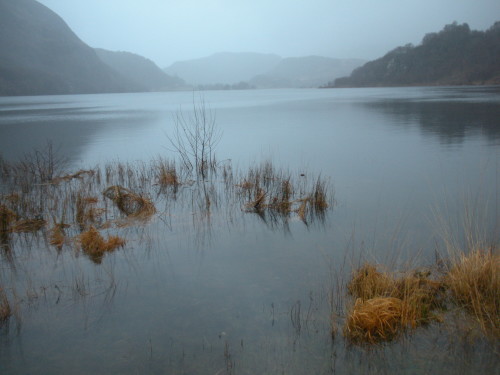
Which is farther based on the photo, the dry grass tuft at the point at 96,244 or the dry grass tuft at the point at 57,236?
the dry grass tuft at the point at 57,236

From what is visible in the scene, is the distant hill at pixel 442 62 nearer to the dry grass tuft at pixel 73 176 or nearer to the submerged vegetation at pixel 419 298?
the dry grass tuft at pixel 73 176

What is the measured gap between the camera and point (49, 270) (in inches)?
216

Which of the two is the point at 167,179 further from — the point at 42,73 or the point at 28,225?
the point at 42,73

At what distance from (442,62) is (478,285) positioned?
402ft

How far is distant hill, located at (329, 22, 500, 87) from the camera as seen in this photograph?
95913 millimetres

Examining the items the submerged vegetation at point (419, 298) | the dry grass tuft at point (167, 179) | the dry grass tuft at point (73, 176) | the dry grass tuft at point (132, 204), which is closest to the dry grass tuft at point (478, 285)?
the submerged vegetation at point (419, 298)

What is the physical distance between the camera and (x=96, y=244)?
610 centimetres

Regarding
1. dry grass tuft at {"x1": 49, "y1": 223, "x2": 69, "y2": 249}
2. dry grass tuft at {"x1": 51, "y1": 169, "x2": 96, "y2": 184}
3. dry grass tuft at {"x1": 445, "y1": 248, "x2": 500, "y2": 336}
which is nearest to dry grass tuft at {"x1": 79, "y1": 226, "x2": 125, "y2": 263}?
dry grass tuft at {"x1": 49, "y1": 223, "x2": 69, "y2": 249}

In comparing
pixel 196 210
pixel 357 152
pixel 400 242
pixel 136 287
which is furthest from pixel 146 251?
pixel 357 152

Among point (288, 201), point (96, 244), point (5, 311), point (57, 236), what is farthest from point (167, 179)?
point (5, 311)

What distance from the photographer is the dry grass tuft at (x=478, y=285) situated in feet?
13.0

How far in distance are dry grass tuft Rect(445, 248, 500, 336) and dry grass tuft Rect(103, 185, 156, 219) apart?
5.44 metres

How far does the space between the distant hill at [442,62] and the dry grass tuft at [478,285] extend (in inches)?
3798

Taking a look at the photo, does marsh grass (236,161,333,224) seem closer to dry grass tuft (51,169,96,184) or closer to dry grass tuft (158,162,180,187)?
dry grass tuft (158,162,180,187)
